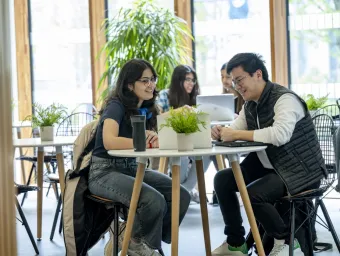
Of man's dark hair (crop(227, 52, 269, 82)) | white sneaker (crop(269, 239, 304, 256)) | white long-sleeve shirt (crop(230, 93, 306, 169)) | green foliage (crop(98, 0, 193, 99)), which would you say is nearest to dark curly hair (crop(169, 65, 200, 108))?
green foliage (crop(98, 0, 193, 99))

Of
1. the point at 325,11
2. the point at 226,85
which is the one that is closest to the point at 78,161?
the point at 226,85

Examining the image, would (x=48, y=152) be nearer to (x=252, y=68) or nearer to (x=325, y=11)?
(x=325, y=11)

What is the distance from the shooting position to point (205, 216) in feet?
12.3

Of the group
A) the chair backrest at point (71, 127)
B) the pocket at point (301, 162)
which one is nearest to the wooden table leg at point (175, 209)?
the pocket at point (301, 162)

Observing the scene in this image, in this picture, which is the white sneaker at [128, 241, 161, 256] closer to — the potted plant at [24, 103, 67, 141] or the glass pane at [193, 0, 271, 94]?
the potted plant at [24, 103, 67, 141]

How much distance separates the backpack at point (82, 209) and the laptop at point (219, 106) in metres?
1.95

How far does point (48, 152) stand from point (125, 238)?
3.56 meters

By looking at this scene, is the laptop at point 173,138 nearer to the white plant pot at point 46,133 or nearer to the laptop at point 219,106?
the white plant pot at point 46,133

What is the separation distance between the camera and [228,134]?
341 cm

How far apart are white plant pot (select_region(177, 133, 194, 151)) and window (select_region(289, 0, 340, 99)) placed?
4.07 metres

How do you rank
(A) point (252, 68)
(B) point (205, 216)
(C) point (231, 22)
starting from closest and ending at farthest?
(A) point (252, 68) < (B) point (205, 216) < (C) point (231, 22)

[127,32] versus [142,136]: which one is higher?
[127,32]

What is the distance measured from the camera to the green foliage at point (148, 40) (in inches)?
269

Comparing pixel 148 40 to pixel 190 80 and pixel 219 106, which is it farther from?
pixel 219 106
